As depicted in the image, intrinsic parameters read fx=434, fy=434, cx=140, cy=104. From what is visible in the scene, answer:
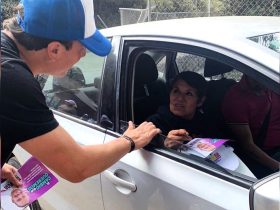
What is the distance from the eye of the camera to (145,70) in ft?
8.45

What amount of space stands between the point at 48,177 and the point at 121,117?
0.49 metres

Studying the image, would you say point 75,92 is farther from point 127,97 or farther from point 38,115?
point 38,115

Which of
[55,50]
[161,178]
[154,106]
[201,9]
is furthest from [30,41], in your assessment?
[201,9]

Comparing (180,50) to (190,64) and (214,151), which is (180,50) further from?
(190,64)

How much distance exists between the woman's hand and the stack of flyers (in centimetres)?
5

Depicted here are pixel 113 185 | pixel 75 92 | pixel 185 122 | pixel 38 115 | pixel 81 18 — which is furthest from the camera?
pixel 75 92

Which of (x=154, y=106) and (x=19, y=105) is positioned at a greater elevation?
(x=19, y=105)

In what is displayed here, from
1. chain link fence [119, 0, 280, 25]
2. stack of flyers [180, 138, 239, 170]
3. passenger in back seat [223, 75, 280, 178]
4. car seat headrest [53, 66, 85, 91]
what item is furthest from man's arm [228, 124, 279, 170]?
chain link fence [119, 0, 280, 25]

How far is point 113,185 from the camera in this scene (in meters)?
2.12

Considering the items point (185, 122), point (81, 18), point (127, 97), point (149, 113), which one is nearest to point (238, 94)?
point (185, 122)

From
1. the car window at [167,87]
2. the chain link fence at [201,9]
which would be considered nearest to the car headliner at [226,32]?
the car window at [167,87]

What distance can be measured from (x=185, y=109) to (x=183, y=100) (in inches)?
2.2

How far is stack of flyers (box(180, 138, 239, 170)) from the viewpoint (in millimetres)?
1844

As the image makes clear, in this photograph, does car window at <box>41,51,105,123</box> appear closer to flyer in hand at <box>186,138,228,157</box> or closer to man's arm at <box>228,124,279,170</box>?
flyer in hand at <box>186,138,228,157</box>
